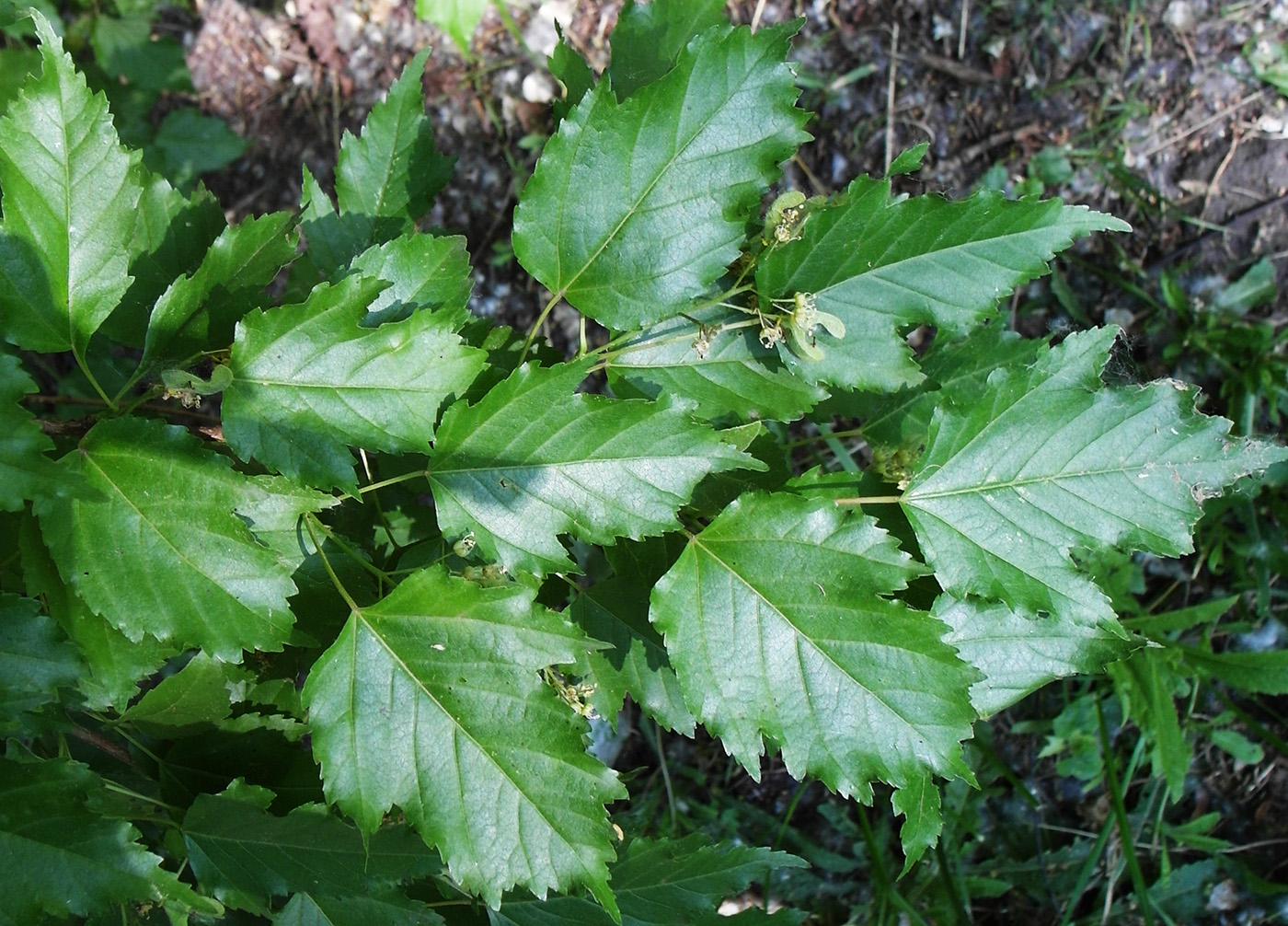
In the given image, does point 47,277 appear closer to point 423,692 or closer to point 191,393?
point 191,393

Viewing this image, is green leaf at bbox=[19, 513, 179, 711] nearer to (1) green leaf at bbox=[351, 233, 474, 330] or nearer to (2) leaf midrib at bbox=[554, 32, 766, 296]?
(1) green leaf at bbox=[351, 233, 474, 330]

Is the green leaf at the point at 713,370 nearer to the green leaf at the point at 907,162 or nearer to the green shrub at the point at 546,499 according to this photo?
the green shrub at the point at 546,499

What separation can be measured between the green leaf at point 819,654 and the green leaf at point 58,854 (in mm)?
631

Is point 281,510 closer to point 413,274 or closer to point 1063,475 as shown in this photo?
point 413,274

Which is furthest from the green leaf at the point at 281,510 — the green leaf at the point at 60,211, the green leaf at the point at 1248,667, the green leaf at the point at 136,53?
the green leaf at the point at 136,53

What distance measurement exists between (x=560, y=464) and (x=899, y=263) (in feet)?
1.58

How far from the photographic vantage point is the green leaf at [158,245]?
1.19 m

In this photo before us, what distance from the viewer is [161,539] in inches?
38.4

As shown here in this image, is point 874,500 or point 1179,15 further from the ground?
point 1179,15

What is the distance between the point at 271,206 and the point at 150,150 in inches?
13.4

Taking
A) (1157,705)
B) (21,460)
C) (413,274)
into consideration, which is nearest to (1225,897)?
(1157,705)

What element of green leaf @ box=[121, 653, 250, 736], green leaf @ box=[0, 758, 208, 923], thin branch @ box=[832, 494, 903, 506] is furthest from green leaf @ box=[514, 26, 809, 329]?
green leaf @ box=[0, 758, 208, 923]

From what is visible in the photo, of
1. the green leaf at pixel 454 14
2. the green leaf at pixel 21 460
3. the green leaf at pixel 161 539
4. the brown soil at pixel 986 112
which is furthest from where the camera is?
the brown soil at pixel 986 112

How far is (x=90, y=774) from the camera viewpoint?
1.07m
